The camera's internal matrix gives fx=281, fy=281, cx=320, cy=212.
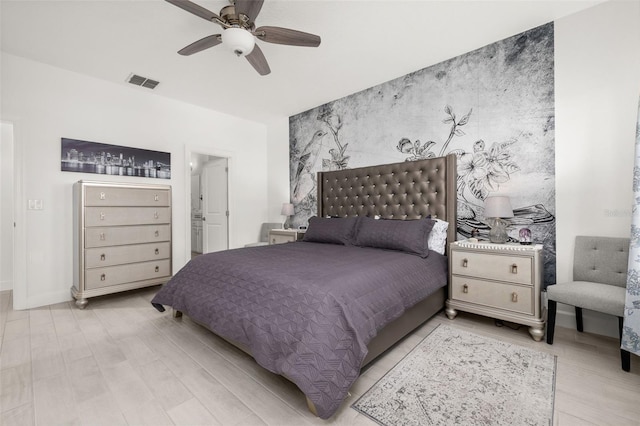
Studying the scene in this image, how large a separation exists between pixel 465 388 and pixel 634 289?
3.99ft

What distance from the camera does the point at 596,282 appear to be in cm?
226

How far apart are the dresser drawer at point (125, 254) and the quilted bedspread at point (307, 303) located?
1127mm

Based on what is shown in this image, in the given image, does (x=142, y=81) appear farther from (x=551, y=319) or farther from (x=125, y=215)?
(x=551, y=319)

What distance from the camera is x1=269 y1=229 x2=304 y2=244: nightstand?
14.0 ft

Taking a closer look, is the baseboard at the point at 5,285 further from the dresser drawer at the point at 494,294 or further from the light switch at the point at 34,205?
the dresser drawer at the point at 494,294

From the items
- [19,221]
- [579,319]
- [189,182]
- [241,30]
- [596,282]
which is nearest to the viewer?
[241,30]

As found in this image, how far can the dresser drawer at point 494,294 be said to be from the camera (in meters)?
2.30

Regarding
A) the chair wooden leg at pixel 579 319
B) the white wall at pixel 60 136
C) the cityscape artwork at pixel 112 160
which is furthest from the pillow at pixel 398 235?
the cityscape artwork at pixel 112 160

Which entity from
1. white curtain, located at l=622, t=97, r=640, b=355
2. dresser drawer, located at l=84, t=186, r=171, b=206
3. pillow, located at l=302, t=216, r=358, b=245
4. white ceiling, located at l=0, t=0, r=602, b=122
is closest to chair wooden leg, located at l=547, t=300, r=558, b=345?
white curtain, located at l=622, t=97, r=640, b=355

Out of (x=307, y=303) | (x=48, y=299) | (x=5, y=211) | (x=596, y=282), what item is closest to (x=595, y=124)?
(x=596, y=282)

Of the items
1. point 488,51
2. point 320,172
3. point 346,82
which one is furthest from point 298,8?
point 320,172

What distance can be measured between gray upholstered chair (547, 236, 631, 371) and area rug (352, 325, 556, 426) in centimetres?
43

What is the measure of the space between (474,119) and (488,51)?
2.19ft

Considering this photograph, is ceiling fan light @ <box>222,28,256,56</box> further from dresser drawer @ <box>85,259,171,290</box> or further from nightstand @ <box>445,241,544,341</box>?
dresser drawer @ <box>85,259,171,290</box>
